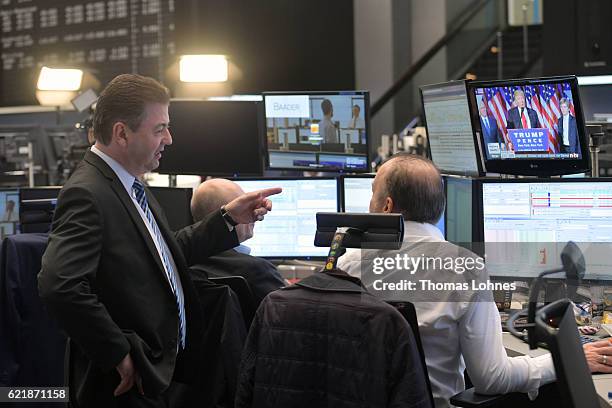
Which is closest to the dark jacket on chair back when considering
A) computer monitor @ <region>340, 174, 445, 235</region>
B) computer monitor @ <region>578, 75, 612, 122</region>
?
computer monitor @ <region>340, 174, 445, 235</region>

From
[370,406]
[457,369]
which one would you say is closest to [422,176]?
[457,369]

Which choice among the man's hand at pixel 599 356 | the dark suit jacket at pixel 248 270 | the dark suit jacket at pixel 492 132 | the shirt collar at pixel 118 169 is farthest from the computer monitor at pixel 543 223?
the shirt collar at pixel 118 169

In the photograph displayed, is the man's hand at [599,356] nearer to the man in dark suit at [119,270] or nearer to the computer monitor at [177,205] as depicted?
the man in dark suit at [119,270]

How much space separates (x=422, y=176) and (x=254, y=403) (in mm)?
769

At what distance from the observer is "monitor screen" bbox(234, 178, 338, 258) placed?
3.97 m

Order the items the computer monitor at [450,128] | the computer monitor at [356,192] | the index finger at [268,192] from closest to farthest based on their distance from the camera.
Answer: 1. the index finger at [268,192]
2. the computer monitor at [450,128]
3. the computer monitor at [356,192]

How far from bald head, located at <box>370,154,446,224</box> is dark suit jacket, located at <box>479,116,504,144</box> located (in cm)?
88

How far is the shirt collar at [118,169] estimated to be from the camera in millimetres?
2477

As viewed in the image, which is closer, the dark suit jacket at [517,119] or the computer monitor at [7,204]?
the dark suit jacket at [517,119]

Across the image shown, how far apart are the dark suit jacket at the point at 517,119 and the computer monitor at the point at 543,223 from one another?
0.69 feet

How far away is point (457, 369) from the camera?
2.37 meters

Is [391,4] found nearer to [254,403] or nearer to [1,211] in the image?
[1,211]

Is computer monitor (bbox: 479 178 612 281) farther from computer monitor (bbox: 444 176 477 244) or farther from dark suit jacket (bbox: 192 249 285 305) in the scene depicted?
dark suit jacket (bbox: 192 249 285 305)

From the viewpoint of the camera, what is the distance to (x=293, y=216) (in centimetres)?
399
